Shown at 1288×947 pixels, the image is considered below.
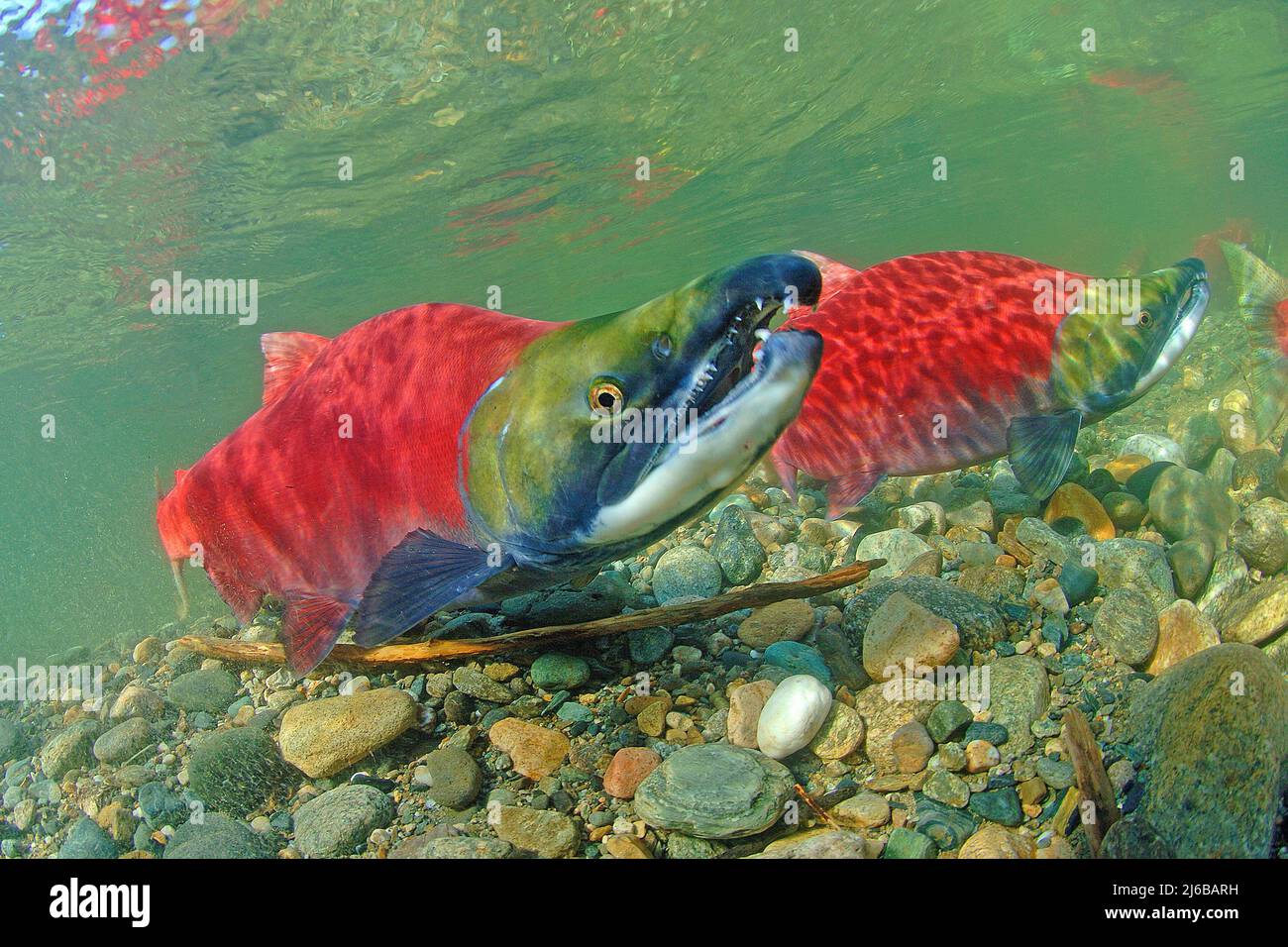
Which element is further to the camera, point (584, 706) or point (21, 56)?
point (21, 56)

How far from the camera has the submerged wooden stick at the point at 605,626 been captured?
9.93 ft

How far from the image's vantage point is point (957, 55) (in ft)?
68.2

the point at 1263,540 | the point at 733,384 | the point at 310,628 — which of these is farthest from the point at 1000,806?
the point at 310,628

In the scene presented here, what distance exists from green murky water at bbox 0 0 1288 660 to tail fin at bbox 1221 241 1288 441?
552 cm

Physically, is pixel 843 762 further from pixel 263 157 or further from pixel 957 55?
pixel 957 55

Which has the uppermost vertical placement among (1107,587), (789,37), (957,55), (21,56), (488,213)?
(957,55)

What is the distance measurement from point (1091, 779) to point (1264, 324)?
4.89 metres

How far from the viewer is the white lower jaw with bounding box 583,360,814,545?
1787mm

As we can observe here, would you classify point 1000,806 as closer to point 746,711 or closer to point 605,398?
point 746,711

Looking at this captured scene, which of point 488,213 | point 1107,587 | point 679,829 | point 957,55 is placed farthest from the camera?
point 488,213

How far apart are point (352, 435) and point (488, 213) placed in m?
21.9

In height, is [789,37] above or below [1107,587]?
above
